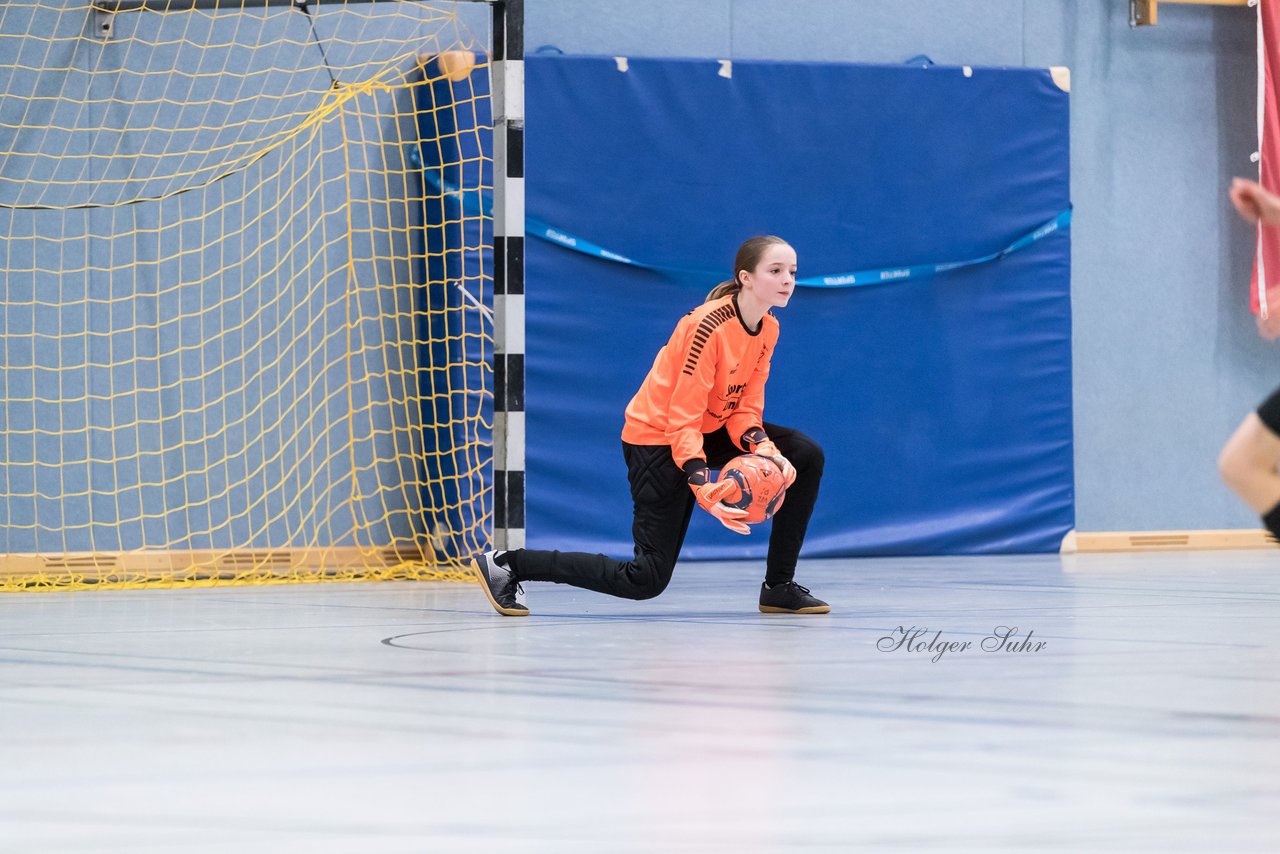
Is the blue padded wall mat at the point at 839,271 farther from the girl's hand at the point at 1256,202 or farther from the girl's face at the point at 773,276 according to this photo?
the girl's hand at the point at 1256,202

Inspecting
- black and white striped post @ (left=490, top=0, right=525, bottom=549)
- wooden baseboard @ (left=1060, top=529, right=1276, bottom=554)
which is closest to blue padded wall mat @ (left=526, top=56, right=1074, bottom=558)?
wooden baseboard @ (left=1060, top=529, right=1276, bottom=554)

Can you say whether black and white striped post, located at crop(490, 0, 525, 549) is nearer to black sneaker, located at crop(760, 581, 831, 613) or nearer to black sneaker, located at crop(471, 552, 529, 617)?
black sneaker, located at crop(471, 552, 529, 617)

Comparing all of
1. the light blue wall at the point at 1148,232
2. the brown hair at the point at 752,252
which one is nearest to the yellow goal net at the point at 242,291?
the light blue wall at the point at 1148,232

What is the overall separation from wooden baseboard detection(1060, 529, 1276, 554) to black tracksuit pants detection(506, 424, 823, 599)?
477cm

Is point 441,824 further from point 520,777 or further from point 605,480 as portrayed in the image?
point 605,480

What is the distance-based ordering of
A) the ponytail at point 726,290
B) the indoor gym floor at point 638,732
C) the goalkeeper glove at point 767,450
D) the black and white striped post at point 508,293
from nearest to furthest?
the indoor gym floor at point 638,732
the goalkeeper glove at point 767,450
the ponytail at point 726,290
the black and white striped post at point 508,293

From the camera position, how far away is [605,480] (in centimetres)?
948

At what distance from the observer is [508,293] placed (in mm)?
6750

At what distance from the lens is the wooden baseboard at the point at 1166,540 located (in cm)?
1059

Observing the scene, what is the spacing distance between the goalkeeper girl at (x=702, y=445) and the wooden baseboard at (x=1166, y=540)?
15.7 ft

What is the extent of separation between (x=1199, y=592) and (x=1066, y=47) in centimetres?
476

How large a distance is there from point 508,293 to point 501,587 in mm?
1265

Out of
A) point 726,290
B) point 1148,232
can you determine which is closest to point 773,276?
point 726,290

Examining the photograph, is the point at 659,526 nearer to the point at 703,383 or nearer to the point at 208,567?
the point at 703,383
